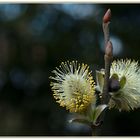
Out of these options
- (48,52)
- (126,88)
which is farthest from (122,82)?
(48,52)

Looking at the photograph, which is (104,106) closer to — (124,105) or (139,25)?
(124,105)

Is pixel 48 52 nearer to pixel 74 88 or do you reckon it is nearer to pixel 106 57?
pixel 74 88

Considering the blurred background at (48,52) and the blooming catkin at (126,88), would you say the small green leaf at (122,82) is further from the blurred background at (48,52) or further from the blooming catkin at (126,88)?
the blurred background at (48,52)

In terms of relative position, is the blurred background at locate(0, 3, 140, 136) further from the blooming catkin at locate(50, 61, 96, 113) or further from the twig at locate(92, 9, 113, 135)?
the twig at locate(92, 9, 113, 135)

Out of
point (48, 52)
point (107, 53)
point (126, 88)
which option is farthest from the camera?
point (48, 52)

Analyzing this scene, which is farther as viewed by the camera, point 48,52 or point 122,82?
point 48,52

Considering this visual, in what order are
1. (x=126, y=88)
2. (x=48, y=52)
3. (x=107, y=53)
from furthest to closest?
(x=48, y=52) → (x=126, y=88) → (x=107, y=53)

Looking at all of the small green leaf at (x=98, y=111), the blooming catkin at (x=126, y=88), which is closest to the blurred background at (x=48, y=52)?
the blooming catkin at (x=126, y=88)
